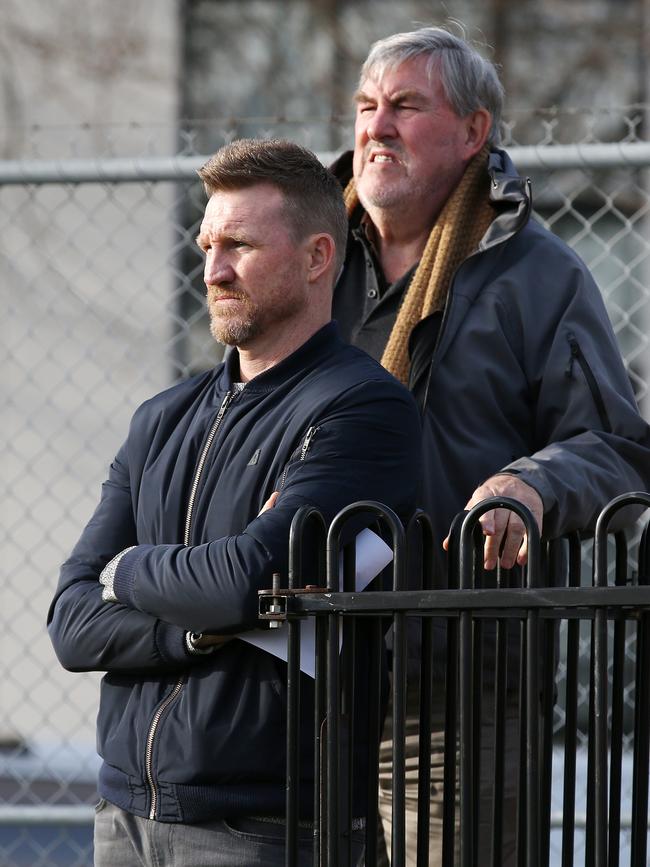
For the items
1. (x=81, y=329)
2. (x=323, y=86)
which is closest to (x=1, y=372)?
(x=81, y=329)

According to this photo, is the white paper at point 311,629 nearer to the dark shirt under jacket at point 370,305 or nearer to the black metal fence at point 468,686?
the black metal fence at point 468,686

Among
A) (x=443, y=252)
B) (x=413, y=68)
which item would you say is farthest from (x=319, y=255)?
(x=413, y=68)

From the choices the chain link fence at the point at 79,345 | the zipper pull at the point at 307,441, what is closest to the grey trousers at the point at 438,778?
the zipper pull at the point at 307,441

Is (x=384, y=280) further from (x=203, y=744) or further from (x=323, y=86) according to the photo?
(x=323, y=86)

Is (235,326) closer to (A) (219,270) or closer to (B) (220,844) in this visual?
(A) (219,270)

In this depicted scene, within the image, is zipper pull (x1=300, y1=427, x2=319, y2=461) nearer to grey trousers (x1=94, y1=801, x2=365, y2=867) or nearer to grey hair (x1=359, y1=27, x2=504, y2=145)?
grey trousers (x1=94, y1=801, x2=365, y2=867)

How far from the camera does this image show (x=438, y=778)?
2686 millimetres

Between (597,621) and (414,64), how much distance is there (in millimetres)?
1479

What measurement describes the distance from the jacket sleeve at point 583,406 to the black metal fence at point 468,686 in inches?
21.1

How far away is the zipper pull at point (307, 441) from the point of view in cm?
220

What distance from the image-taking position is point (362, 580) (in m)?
→ 2.14

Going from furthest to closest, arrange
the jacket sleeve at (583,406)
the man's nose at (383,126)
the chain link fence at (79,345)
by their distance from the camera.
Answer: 1. the chain link fence at (79,345)
2. the man's nose at (383,126)
3. the jacket sleeve at (583,406)

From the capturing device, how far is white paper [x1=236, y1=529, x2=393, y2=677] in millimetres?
2129

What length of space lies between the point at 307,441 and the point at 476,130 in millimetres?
1040
